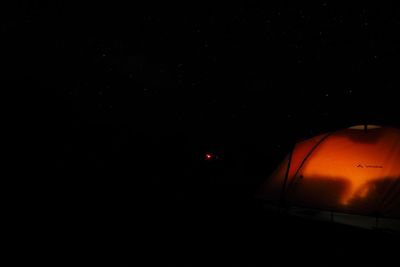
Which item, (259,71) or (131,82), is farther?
(131,82)

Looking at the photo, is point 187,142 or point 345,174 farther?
point 187,142

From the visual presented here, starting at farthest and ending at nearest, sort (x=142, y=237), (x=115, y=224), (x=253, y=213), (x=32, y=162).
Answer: (x=32, y=162) < (x=253, y=213) < (x=115, y=224) < (x=142, y=237)

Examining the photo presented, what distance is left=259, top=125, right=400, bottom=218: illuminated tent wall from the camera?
3.46 m

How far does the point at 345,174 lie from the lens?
12.3ft

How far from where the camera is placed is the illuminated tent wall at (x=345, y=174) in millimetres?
3455

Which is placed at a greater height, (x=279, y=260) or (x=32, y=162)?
(x=32, y=162)

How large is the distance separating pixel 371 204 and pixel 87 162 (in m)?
6.27

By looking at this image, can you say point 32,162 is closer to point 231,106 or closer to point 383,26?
point 231,106

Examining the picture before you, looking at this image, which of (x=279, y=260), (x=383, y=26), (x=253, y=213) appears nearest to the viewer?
(x=279, y=260)

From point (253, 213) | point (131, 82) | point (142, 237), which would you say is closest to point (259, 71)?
point (131, 82)

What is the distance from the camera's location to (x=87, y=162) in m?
8.02

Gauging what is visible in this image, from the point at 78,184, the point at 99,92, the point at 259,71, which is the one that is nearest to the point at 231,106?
the point at 259,71

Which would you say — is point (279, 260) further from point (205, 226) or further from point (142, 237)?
point (142, 237)

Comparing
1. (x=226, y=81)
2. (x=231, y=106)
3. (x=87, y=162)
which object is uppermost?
(x=226, y=81)
